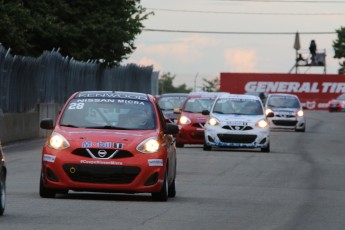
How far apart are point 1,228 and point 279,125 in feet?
132

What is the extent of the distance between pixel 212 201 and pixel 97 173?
6.01ft

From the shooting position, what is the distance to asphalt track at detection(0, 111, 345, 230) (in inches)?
566

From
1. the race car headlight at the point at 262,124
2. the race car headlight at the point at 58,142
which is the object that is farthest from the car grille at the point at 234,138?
the race car headlight at the point at 58,142

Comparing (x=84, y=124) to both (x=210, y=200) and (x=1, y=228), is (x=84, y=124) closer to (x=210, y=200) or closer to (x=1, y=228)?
(x=210, y=200)

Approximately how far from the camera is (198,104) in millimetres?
38000

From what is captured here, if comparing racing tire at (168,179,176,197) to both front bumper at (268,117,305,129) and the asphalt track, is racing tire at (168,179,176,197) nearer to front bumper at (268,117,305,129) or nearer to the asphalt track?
the asphalt track

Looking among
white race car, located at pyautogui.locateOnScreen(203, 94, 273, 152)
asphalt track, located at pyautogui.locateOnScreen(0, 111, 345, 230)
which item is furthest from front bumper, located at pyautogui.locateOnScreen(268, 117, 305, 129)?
asphalt track, located at pyautogui.locateOnScreen(0, 111, 345, 230)

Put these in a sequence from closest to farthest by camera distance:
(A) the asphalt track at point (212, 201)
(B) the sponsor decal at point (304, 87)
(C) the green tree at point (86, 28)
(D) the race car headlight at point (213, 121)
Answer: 1. (A) the asphalt track at point (212, 201)
2. (D) the race car headlight at point (213, 121)
3. (C) the green tree at point (86, 28)
4. (B) the sponsor decal at point (304, 87)

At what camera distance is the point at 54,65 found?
46.2m

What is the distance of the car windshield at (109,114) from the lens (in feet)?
58.9

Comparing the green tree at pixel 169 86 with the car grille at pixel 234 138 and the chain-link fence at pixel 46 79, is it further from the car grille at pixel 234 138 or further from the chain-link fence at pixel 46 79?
the car grille at pixel 234 138

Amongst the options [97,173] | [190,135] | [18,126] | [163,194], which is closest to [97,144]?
[97,173]

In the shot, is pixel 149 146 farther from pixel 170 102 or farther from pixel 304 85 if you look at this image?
pixel 304 85

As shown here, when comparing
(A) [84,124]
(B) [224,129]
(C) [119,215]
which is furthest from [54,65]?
(C) [119,215]
